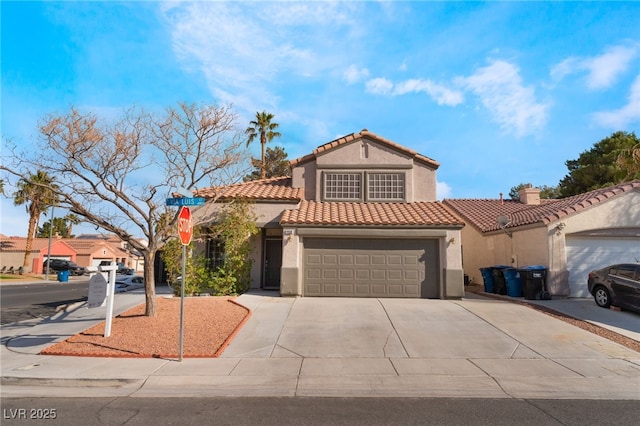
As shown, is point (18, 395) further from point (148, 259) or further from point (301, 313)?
point (301, 313)

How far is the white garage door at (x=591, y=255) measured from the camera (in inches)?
571

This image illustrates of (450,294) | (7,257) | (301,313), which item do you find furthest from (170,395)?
(7,257)

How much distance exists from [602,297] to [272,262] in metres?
11.7

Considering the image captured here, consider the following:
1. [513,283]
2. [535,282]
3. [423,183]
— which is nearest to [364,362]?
[535,282]

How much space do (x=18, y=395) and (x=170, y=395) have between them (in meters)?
2.35

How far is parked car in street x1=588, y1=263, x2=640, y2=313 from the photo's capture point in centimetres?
1147

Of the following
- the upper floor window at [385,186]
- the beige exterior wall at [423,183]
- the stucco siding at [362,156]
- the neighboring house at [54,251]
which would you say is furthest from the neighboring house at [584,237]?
the neighboring house at [54,251]

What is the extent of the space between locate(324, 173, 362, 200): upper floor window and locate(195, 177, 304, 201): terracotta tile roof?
122 centimetres

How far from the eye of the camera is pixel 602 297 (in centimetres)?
1262

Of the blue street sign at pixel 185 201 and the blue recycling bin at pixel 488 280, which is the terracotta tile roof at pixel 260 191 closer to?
the blue street sign at pixel 185 201

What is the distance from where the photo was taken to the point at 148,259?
1031 cm

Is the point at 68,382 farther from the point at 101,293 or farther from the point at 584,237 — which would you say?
the point at 584,237

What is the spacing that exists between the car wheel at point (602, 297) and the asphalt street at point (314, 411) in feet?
26.7

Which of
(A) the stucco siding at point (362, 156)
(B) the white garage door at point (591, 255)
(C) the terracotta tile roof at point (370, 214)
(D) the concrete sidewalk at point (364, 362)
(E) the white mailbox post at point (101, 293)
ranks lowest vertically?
(D) the concrete sidewalk at point (364, 362)
